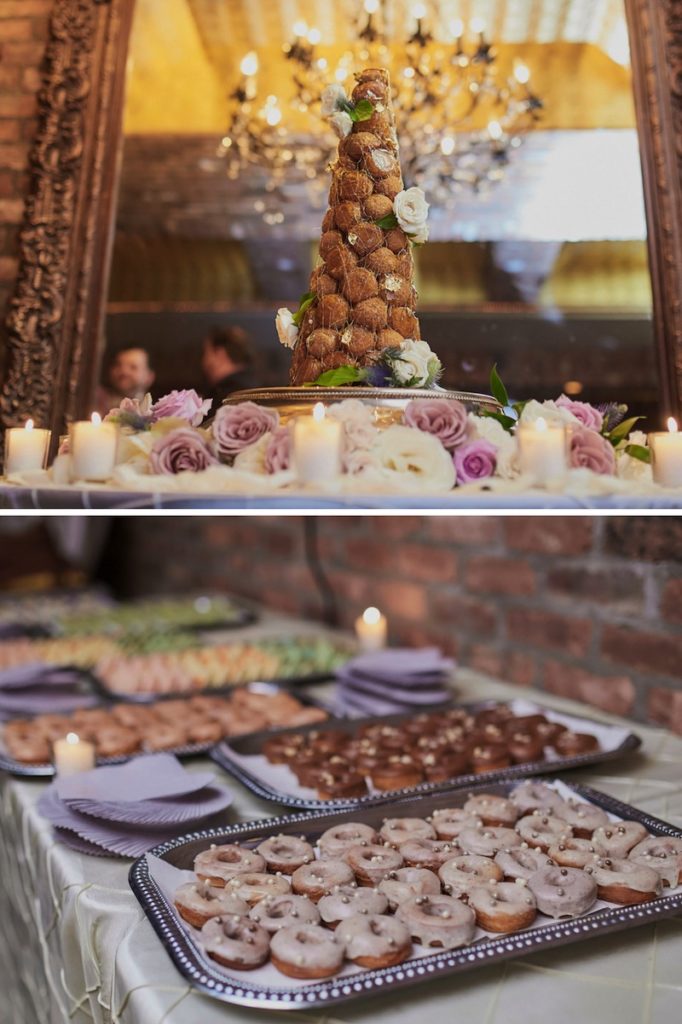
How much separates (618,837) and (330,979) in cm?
40

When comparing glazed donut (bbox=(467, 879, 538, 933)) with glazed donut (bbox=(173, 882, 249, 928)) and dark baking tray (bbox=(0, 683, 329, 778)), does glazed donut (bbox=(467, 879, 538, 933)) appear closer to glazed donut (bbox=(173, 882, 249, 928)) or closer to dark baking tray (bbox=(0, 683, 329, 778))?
glazed donut (bbox=(173, 882, 249, 928))

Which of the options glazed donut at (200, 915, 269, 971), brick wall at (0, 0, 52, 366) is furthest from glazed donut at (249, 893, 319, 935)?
brick wall at (0, 0, 52, 366)

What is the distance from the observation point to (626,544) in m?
1.63

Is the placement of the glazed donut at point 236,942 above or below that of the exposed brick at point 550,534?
below

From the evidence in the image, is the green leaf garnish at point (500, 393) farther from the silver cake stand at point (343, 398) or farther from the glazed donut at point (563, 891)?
the glazed donut at point (563, 891)

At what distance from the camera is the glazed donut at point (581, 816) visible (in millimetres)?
1059

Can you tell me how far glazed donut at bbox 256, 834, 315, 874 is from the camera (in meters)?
0.97

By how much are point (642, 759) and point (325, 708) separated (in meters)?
0.57

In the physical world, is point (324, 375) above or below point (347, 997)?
above

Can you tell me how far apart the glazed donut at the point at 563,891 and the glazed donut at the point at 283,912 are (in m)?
0.21

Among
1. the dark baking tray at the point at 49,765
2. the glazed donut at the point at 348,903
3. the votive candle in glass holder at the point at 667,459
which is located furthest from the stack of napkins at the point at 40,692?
the votive candle in glass holder at the point at 667,459

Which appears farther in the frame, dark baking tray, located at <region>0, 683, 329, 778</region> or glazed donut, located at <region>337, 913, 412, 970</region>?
dark baking tray, located at <region>0, 683, 329, 778</region>

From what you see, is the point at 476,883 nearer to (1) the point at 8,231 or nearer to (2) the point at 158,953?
(2) the point at 158,953

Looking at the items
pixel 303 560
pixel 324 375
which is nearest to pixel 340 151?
pixel 324 375
